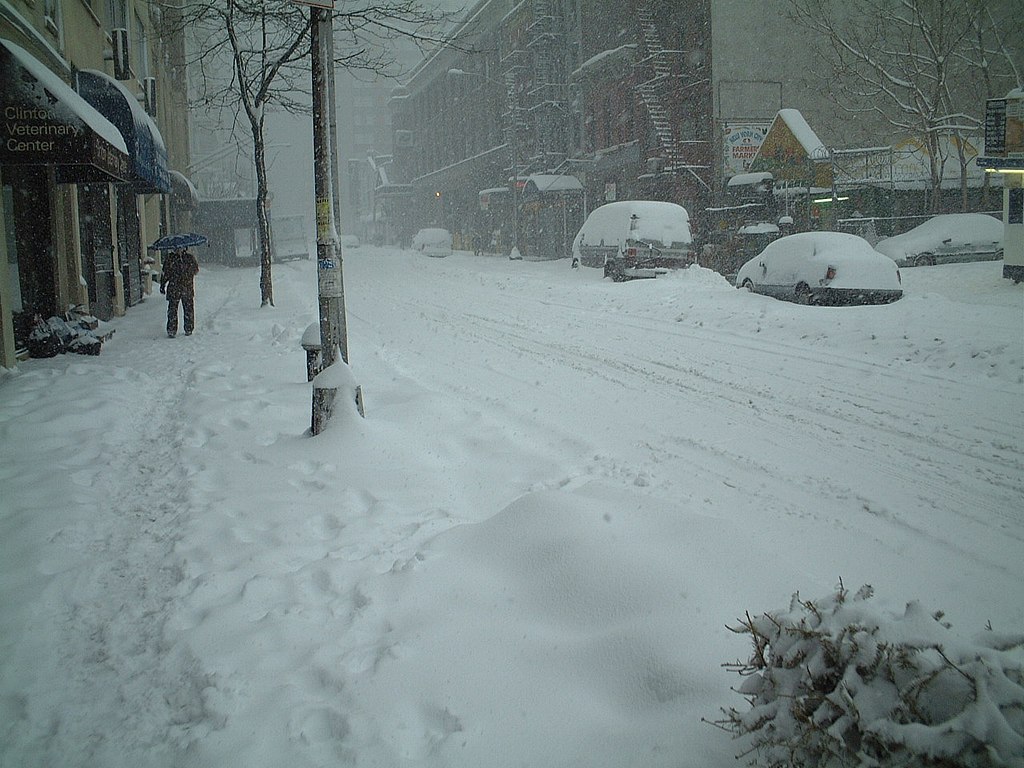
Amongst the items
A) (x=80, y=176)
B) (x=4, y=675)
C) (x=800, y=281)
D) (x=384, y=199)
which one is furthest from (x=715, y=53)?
(x=384, y=199)

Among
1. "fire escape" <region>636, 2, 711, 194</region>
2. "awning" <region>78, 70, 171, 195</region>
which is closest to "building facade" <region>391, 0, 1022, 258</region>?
"fire escape" <region>636, 2, 711, 194</region>

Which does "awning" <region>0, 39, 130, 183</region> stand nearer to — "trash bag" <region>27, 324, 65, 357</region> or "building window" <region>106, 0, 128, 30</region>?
"trash bag" <region>27, 324, 65, 357</region>

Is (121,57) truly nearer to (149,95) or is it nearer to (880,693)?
(149,95)

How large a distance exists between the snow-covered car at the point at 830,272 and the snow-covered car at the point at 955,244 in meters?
10.4

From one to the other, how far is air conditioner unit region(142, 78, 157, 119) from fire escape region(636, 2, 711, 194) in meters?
19.8

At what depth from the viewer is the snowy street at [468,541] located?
2.88 meters

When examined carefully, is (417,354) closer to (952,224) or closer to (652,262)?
(652,262)

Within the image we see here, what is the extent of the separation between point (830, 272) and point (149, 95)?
2039cm

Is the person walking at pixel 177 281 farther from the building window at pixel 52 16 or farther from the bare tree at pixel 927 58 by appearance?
the bare tree at pixel 927 58

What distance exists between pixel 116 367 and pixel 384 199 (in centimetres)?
7291

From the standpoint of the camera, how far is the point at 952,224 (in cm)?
2364

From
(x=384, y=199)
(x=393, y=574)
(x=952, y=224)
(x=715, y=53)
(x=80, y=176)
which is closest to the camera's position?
(x=393, y=574)

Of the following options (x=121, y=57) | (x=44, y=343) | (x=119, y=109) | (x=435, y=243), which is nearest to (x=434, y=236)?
→ (x=435, y=243)

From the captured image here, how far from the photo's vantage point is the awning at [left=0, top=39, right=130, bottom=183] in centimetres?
888
